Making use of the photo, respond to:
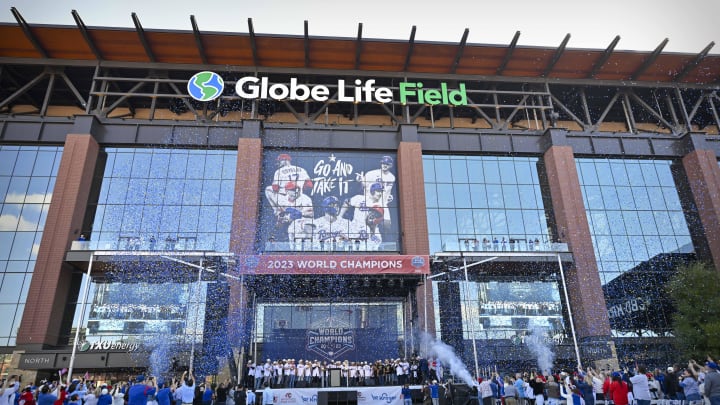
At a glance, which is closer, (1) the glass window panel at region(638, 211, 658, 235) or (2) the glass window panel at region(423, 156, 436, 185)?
(1) the glass window panel at region(638, 211, 658, 235)

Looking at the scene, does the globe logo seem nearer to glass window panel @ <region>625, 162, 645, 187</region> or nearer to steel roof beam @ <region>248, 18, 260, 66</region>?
steel roof beam @ <region>248, 18, 260, 66</region>

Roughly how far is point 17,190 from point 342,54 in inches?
1029

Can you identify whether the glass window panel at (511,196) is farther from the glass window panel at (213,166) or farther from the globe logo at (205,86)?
the globe logo at (205,86)

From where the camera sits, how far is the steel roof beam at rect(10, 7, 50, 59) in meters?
32.5

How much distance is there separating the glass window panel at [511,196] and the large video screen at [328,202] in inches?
349

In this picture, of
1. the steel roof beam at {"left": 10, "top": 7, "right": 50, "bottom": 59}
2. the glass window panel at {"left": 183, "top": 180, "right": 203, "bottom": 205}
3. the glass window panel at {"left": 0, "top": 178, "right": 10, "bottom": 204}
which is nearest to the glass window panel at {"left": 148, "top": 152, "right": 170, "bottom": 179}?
the glass window panel at {"left": 183, "top": 180, "right": 203, "bottom": 205}

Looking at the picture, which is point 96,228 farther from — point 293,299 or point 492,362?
point 492,362

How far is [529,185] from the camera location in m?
36.8

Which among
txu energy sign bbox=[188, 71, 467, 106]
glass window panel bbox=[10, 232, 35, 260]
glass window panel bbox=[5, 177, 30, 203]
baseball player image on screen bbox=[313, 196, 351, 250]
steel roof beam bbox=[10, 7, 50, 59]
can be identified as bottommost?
glass window panel bbox=[10, 232, 35, 260]

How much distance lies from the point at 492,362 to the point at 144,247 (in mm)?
25205

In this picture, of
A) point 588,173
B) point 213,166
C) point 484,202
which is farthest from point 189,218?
point 588,173

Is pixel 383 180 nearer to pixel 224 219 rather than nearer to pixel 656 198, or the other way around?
pixel 224 219

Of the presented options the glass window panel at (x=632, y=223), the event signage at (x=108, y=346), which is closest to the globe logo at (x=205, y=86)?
the event signage at (x=108, y=346)

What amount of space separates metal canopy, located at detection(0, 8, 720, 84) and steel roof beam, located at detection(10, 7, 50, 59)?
6cm
